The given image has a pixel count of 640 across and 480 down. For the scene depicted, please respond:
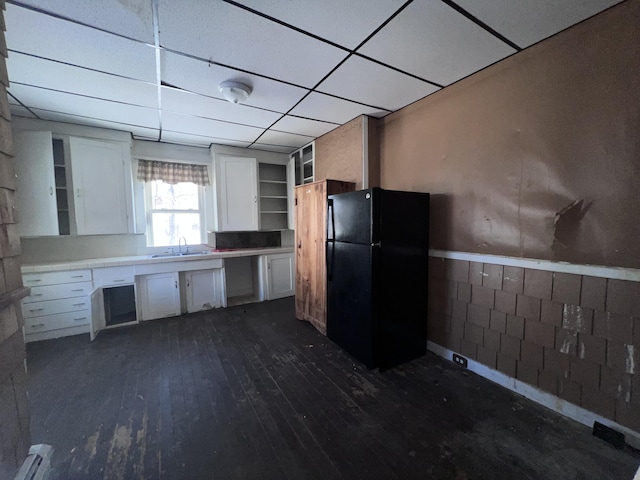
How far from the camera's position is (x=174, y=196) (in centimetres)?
404

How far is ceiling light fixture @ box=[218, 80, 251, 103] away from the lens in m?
2.17

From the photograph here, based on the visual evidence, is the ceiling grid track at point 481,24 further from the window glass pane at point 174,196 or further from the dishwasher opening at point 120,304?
the dishwasher opening at point 120,304

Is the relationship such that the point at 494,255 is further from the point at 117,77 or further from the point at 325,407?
the point at 117,77

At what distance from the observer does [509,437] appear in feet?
5.16

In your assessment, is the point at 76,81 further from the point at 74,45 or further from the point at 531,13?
the point at 531,13

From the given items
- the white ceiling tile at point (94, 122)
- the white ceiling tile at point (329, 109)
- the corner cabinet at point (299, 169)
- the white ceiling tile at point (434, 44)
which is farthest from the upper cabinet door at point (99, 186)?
the white ceiling tile at point (434, 44)

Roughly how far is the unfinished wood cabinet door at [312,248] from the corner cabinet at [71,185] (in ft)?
7.73

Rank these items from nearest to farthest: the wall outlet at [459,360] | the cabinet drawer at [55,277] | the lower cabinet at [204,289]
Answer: the wall outlet at [459,360] < the cabinet drawer at [55,277] < the lower cabinet at [204,289]

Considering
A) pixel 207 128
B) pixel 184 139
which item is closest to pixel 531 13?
pixel 207 128

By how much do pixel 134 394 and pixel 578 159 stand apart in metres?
3.57

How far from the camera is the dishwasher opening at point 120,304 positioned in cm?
343

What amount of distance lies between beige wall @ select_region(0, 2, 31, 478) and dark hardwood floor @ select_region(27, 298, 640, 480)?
57 centimetres

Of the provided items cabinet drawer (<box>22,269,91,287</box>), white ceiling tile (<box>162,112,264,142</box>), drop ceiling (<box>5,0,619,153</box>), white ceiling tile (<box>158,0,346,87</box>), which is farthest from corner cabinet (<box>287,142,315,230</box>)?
cabinet drawer (<box>22,269,91,287</box>)

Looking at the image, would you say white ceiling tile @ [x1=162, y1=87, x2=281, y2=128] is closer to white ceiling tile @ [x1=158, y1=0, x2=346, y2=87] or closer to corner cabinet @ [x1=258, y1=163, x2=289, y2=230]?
white ceiling tile @ [x1=158, y1=0, x2=346, y2=87]
